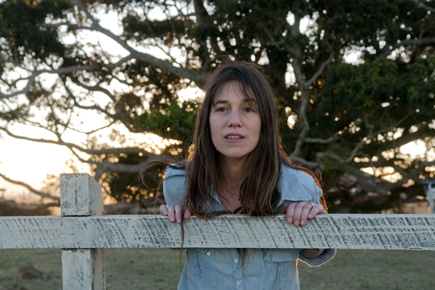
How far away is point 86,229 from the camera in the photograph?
1724 millimetres

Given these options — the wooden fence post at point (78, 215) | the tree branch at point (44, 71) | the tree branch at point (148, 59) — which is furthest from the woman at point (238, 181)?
the tree branch at point (44, 71)

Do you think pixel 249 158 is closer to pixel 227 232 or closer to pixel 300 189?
pixel 300 189

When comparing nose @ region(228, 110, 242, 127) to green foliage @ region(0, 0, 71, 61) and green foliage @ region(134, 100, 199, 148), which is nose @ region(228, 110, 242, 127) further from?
green foliage @ region(0, 0, 71, 61)

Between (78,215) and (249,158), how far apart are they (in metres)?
0.68

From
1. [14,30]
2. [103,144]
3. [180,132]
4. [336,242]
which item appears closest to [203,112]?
[336,242]

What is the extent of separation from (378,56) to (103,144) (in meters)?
8.33

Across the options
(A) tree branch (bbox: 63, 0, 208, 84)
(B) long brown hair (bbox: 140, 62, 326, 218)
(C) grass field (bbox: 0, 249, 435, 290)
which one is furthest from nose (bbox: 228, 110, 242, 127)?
(A) tree branch (bbox: 63, 0, 208, 84)

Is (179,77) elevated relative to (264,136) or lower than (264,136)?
elevated

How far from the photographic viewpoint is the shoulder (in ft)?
5.66

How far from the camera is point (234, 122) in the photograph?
1.79 metres

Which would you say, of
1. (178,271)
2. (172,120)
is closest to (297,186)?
(178,271)

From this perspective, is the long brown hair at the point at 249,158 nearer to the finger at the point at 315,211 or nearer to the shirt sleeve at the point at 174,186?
the shirt sleeve at the point at 174,186

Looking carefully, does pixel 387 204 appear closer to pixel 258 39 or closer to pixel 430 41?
pixel 430 41

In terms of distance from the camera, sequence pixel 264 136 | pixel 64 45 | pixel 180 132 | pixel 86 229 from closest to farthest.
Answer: pixel 86 229, pixel 264 136, pixel 180 132, pixel 64 45
